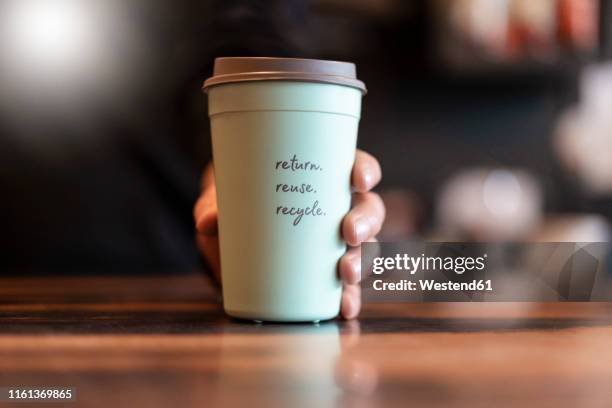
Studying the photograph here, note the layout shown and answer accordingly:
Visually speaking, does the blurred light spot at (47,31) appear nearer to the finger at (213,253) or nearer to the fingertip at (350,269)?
the finger at (213,253)

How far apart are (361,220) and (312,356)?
22 cm

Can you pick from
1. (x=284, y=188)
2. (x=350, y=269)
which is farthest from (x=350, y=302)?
(x=284, y=188)

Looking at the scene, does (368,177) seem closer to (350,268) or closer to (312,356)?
(350,268)

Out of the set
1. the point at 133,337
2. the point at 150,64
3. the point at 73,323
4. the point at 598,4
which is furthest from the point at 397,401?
the point at 598,4

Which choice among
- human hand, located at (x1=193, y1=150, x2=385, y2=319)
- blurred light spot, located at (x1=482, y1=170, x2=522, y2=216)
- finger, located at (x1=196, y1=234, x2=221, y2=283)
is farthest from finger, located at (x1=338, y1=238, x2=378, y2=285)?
blurred light spot, located at (x1=482, y1=170, x2=522, y2=216)

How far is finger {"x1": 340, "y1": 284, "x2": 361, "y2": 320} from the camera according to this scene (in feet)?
2.45

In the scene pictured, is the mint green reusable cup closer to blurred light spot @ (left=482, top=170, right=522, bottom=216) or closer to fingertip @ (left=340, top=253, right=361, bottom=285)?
fingertip @ (left=340, top=253, right=361, bottom=285)

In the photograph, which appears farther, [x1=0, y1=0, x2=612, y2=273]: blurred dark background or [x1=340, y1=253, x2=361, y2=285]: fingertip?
[x1=0, y1=0, x2=612, y2=273]: blurred dark background

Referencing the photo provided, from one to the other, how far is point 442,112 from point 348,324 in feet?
7.00

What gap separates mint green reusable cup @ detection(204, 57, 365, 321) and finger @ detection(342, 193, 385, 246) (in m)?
0.01

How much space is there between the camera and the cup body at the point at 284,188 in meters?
0.68

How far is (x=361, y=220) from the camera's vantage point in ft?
2.39

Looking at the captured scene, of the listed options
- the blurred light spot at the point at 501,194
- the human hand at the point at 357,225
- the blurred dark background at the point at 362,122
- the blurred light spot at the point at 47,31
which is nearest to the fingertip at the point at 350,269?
the human hand at the point at 357,225

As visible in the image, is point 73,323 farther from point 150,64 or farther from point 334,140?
point 150,64
